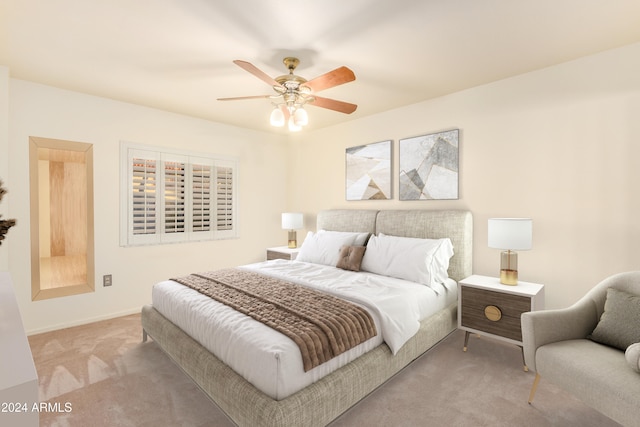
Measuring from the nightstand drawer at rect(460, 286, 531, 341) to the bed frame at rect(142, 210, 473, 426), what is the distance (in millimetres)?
191

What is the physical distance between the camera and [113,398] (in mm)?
2090

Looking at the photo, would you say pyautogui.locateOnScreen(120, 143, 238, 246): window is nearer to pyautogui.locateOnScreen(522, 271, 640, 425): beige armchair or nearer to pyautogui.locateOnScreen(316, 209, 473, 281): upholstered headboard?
pyautogui.locateOnScreen(316, 209, 473, 281): upholstered headboard

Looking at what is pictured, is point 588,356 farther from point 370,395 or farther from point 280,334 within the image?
point 280,334

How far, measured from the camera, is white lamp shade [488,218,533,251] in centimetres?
255

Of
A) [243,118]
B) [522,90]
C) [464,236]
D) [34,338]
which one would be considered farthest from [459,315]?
[34,338]

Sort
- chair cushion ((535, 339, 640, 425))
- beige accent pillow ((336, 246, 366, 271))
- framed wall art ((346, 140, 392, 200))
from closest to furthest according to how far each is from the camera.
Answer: chair cushion ((535, 339, 640, 425)) < beige accent pillow ((336, 246, 366, 271)) < framed wall art ((346, 140, 392, 200))

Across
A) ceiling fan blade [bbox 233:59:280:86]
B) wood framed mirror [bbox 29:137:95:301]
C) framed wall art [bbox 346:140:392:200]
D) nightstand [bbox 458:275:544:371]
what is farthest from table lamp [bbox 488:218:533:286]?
wood framed mirror [bbox 29:137:95:301]

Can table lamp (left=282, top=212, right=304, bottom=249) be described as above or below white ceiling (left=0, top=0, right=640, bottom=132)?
below

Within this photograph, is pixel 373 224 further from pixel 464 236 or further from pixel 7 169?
pixel 7 169

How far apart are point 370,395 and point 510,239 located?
1.69 metres

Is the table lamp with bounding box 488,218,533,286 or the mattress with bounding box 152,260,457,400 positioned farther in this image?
the table lamp with bounding box 488,218,533,286

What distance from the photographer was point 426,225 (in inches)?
134

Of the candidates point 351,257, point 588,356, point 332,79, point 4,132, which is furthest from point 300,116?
point 4,132

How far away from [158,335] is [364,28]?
2863 mm
